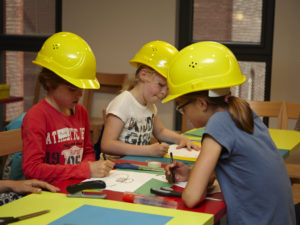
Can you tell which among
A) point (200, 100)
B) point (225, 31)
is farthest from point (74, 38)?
point (225, 31)

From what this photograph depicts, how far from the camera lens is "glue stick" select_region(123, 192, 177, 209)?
156 cm

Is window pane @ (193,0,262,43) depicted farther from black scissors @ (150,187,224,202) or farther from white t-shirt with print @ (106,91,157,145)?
black scissors @ (150,187,224,202)

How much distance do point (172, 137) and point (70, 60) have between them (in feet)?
3.31

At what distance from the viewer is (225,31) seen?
15.5 feet

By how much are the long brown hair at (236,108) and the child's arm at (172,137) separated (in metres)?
0.84

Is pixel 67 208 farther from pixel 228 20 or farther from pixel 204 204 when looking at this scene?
pixel 228 20

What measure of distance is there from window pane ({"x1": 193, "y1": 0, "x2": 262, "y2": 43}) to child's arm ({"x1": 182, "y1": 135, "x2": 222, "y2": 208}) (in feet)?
10.7

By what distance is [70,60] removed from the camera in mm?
1985

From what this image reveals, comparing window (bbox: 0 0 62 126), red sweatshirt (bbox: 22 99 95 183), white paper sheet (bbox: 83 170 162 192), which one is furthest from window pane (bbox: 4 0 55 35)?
white paper sheet (bbox: 83 170 162 192)

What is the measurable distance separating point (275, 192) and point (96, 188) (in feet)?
2.16

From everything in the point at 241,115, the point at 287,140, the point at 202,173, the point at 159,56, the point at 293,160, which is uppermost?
the point at 159,56

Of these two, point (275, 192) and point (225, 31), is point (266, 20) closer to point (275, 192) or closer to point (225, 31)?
point (225, 31)

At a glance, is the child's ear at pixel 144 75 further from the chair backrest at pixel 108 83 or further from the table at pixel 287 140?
the chair backrest at pixel 108 83

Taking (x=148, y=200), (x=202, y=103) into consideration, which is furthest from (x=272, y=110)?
(x=148, y=200)
